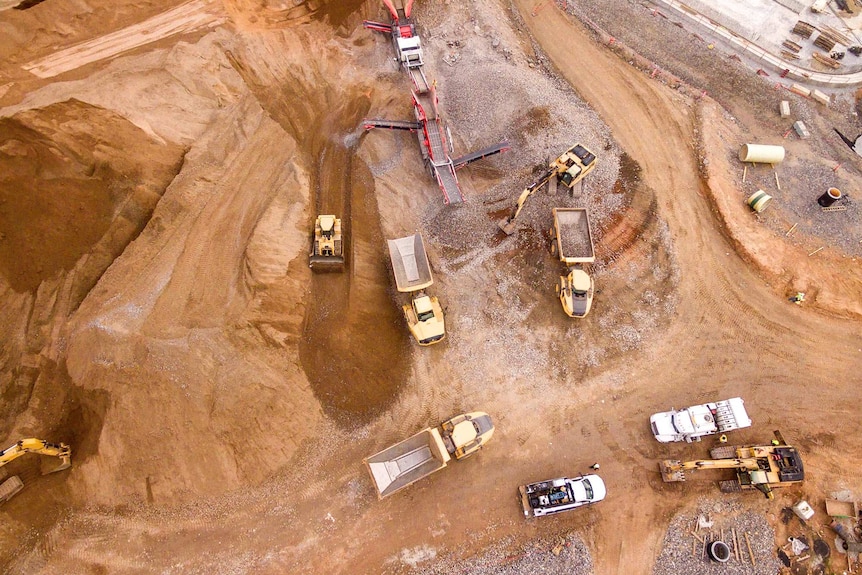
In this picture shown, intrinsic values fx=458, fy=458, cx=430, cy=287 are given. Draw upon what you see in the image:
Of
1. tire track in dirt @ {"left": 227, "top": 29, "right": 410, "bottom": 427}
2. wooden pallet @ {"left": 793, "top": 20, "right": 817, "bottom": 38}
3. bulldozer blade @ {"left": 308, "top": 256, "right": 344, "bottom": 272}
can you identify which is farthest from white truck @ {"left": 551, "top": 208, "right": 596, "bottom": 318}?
wooden pallet @ {"left": 793, "top": 20, "right": 817, "bottom": 38}

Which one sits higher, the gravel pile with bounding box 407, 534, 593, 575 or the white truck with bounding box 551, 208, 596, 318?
the white truck with bounding box 551, 208, 596, 318

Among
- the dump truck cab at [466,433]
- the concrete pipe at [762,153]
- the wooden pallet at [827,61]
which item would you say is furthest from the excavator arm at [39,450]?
the wooden pallet at [827,61]

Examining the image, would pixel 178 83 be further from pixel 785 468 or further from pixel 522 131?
pixel 785 468

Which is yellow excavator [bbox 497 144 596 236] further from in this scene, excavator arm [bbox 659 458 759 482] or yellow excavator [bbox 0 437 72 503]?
yellow excavator [bbox 0 437 72 503]

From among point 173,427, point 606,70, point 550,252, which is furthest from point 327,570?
point 606,70

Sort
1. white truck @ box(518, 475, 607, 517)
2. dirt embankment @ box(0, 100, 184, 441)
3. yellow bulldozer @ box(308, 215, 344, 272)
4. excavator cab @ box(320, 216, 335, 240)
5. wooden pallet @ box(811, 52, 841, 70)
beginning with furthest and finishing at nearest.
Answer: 1. wooden pallet @ box(811, 52, 841, 70)
2. excavator cab @ box(320, 216, 335, 240)
3. yellow bulldozer @ box(308, 215, 344, 272)
4. dirt embankment @ box(0, 100, 184, 441)
5. white truck @ box(518, 475, 607, 517)

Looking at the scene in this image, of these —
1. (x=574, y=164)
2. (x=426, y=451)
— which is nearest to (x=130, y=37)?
(x=574, y=164)
